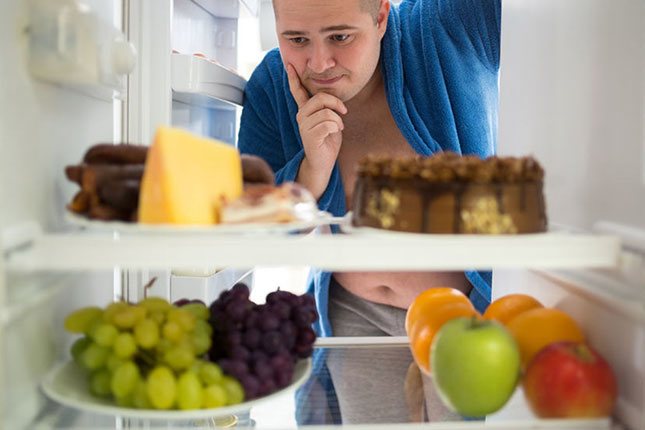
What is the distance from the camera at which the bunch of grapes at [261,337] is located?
0.90 metres

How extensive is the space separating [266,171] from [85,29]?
0.29 m

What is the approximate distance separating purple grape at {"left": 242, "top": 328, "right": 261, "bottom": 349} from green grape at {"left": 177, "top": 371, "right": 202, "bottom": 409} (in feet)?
0.36

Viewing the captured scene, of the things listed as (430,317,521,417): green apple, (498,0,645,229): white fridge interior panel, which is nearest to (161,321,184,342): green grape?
(430,317,521,417): green apple

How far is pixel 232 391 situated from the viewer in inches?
33.9

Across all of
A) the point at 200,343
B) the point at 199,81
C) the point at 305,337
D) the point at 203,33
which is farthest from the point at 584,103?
the point at 203,33

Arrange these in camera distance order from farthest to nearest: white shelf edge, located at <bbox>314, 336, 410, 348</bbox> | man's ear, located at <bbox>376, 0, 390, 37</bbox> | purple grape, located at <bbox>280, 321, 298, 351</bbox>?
man's ear, located at <bbox>376, 0, 390, 37</bbox> < white shelf edge, located at <bbox>314, 336, 410, 348</bbox> < purple grape, located at <bbox>280, 321, 298, 351</bbox>

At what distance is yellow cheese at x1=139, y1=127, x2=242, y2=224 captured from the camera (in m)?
0.77

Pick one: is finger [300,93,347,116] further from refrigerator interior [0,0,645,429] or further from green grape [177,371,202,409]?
green grape [177,371,202,409]

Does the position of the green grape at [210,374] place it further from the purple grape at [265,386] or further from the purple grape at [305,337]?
the purple grape at [305,337]

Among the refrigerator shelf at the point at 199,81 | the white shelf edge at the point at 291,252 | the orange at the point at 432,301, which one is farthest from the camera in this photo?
the refrigerator shelf at the point at 199,81

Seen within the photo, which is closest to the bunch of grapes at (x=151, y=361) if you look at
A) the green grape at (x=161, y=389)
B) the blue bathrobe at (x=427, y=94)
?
the green grape at (x=161, y=389)

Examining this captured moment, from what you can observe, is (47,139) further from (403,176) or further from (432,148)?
(432,148)

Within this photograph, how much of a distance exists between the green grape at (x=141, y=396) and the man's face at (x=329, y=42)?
1.03 meters

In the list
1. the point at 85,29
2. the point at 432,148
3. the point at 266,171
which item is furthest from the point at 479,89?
the point at 85,29
